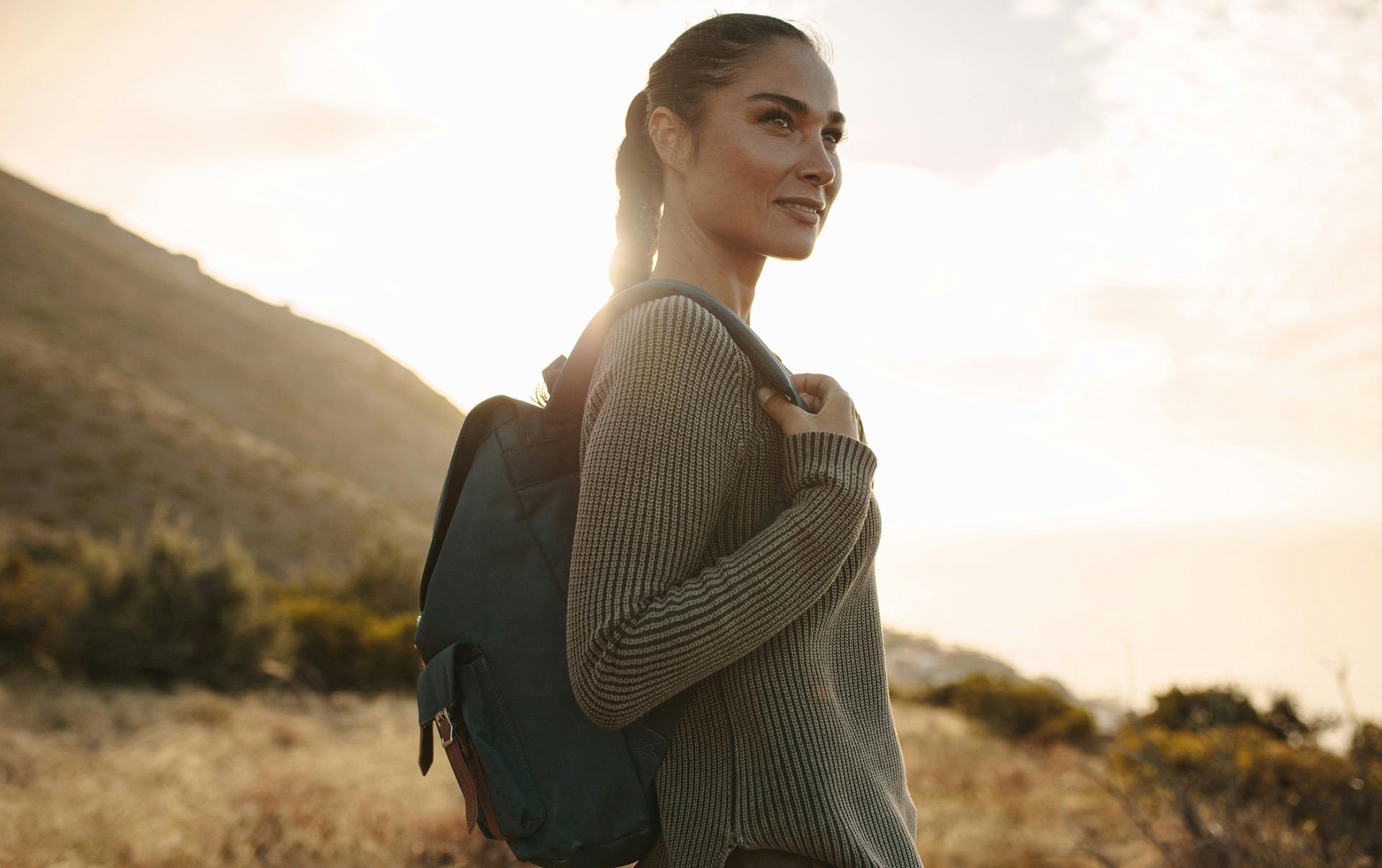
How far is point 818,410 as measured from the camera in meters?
1.26

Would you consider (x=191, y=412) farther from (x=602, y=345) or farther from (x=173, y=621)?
(x=602, y=345)

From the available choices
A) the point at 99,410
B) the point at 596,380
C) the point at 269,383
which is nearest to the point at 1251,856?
the point at 596,380

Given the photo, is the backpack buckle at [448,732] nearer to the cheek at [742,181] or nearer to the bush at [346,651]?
the cheek at [742,181]

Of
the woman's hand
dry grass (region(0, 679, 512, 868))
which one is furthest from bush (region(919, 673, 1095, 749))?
the woman's hand

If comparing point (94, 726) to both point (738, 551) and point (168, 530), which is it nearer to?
point (168, 530)

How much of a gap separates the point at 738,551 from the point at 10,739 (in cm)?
870

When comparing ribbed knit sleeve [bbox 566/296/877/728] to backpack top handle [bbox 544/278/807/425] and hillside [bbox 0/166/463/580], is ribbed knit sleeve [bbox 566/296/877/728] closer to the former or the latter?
backpack top handle [bbox 544/278/807/425]

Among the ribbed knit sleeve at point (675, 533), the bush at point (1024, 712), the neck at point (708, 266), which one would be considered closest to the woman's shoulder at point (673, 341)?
the ribbed knit sleeve at point (675, 533)

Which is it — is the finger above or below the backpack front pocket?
above

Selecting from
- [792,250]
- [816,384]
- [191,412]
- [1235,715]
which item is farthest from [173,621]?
[191,412]

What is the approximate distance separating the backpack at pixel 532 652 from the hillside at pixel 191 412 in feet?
96.6

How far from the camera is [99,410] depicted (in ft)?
115

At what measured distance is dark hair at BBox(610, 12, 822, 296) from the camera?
1.53 metres

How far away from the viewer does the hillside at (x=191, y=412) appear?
101 feet
